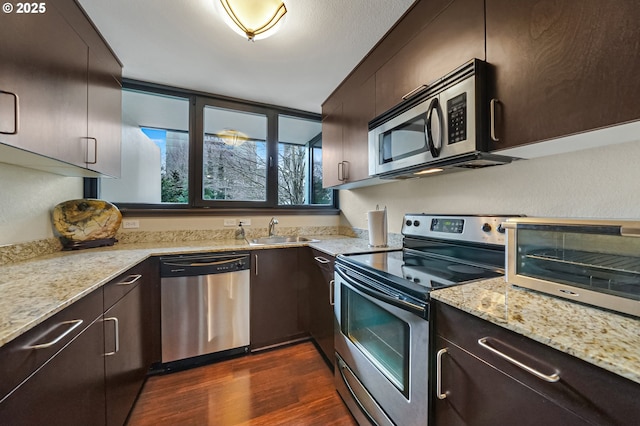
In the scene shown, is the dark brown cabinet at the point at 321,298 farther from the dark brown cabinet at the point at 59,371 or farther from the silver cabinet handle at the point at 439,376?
the dark brown cabinet at the point at 59,371

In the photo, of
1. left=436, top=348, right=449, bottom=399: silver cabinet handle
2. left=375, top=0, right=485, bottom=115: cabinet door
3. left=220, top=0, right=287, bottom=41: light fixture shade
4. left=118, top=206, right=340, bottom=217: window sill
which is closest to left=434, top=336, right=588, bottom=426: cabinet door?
left=436, top=348, right=449, bottom=399: silver cabinet handle

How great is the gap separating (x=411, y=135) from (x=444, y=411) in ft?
4.10

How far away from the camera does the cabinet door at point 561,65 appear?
67 cm

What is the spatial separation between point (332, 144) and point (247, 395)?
2.07 metres

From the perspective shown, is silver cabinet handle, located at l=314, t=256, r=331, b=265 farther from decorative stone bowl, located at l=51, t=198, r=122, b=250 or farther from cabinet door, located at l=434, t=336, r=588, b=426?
decorative stone bowl, located at l=51, t=198, r=122, b=250

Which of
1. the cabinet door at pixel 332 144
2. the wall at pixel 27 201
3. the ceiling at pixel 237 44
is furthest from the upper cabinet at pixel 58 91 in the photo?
the cabinet door at pixel 332 144

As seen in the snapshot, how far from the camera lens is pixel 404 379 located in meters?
1.02

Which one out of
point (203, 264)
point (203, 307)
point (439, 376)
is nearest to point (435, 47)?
point (439, 376)

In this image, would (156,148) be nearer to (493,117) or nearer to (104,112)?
(104,112)

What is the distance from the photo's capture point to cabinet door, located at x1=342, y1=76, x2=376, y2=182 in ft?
5.85

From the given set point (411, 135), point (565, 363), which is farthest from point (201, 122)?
point (565, 363)

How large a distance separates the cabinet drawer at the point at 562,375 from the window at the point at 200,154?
2.27 m

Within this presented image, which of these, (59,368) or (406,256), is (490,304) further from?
Answer: (59,368)

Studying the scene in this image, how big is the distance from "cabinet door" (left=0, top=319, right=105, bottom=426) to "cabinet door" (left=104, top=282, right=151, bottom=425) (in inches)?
3.2
